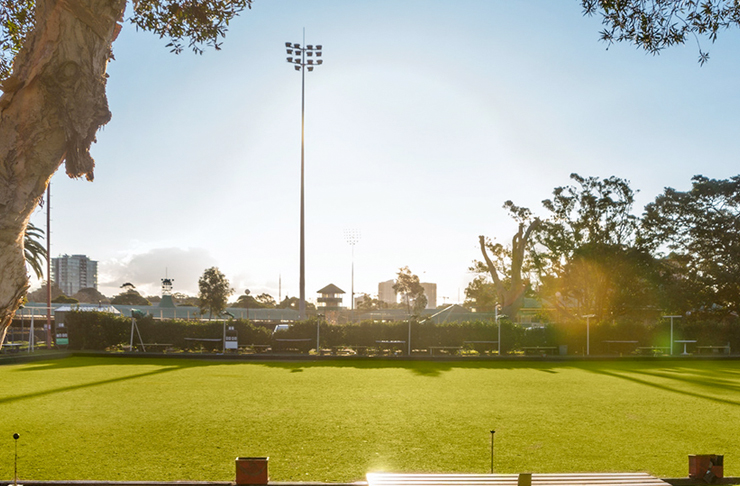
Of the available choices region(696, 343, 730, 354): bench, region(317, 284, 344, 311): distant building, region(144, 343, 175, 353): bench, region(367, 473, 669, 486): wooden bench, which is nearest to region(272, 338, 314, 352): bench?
region(144, 343, 175, 353): bench

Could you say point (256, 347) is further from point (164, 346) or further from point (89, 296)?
point (89, 296)

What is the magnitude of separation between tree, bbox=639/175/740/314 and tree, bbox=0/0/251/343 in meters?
36.1

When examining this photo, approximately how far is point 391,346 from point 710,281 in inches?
877

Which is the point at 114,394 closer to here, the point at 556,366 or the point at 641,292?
the point at 556,366

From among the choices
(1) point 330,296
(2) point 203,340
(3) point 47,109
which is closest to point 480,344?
(2) point 203,340

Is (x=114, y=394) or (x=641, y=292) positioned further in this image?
(x=641, y=292)

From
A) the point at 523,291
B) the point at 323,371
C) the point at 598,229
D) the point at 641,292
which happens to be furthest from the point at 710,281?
the point at 323,371

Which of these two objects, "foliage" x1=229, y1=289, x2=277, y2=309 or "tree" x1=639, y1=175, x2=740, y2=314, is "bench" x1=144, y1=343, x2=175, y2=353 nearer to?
"tree" x1=639, y1=175, x2=740, y2=314

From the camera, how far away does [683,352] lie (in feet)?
95.7

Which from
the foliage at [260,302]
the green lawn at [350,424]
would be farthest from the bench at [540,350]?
the foliage at [260,302]

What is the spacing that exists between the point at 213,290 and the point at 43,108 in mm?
68606

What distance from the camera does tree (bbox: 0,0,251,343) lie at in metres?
4.29

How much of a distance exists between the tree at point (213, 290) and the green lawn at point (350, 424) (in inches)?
2101

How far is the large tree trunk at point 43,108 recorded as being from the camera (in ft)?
14.0
